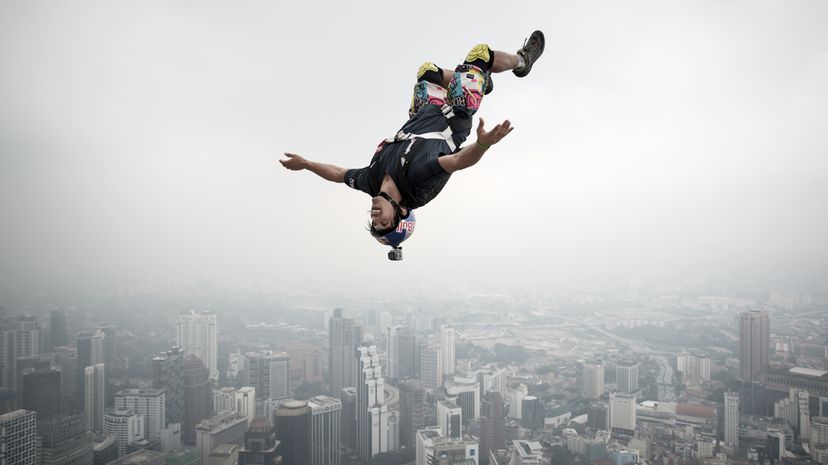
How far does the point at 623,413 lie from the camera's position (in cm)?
1429

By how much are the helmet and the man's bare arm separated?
0.76 feet

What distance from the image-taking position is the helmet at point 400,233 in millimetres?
1593

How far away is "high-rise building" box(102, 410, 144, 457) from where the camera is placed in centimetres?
1282

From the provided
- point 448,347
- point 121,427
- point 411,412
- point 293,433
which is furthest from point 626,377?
point 121,427

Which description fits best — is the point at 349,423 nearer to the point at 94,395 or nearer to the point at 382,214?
the point at 94,395

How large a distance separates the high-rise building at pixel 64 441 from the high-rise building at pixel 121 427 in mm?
608

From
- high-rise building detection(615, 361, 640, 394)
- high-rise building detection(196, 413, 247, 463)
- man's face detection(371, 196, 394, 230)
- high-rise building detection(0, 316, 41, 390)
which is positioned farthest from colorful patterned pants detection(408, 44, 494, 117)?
high-rise building detection(615, 361, 640, 394)

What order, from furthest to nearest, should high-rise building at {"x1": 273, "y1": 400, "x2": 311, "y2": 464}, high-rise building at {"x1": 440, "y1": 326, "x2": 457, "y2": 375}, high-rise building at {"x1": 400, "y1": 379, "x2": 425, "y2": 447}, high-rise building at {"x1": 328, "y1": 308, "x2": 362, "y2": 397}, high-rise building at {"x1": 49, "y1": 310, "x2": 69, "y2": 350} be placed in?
high-rise building at {"x1": 440, "y1": 326, "x2": 457, "y2": 375} → high-rise building at {"x1": 328, "y1": 308, "x2": 362, "y2": 397} → high-rise building at {"x1": 400, "y1": 379, "x2": 425, "y2": 447} → high-rise building at {"x1": 273, "y1": 400, "x2": 311, "y2": 464} → high-rise building at {"x1": 49, "y1": 310, "x2": 69, "y2": 350}

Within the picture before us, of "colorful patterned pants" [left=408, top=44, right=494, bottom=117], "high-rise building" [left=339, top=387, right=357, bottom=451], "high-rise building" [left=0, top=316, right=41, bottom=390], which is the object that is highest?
"colorful patterned pants" [left=408, top=44, right=494, bottom=117]

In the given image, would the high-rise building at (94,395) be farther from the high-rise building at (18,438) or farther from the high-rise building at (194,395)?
the high-rise building at (194,395)

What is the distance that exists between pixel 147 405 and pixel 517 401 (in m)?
10.3

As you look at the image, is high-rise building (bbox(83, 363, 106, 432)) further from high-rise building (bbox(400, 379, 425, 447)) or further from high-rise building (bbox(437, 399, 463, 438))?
high-rise building (bbox(437, 399, 463, 438))

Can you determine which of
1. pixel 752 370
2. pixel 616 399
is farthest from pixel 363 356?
pixel 752 370

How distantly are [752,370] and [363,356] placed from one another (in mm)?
11593
